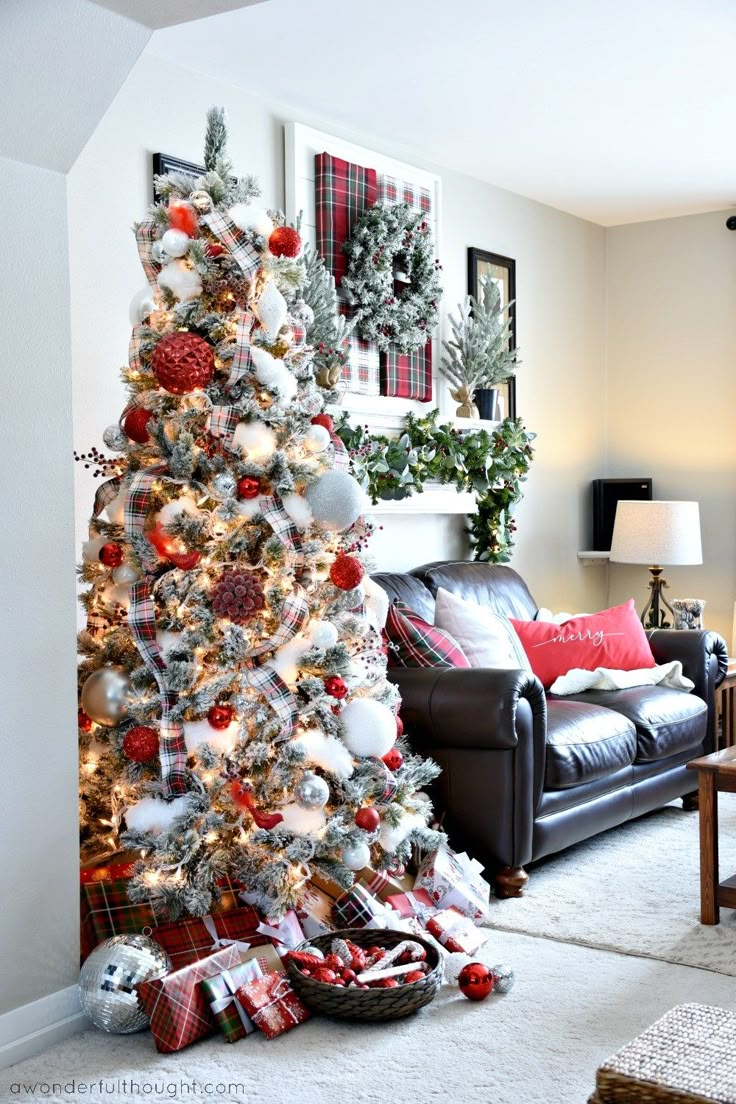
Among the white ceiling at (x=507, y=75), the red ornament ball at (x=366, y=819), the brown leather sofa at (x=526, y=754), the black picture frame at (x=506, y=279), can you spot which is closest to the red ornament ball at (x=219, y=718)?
the red ornament ball at (x=366, y=819)

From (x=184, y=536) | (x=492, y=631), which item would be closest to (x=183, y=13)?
(x=184, y=536)

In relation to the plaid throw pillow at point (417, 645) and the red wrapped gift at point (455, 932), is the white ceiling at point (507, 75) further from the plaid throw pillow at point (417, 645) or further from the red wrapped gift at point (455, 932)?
the red wrapped gift at point (455, 932)

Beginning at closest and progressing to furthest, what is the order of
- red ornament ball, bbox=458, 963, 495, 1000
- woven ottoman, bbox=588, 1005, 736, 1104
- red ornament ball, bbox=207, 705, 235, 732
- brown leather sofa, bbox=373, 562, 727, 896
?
1. woven ottoman, bbox=588, 1005, 736, 1104
2. red ornament ball, bbox=458, 963, 495, 1000
3. red ornament ball, bbox=207, 705, 235, 732
4. brown leather sofa, bbox=373, 562, 727, 896

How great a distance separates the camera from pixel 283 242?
3176 mm

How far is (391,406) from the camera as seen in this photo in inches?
194

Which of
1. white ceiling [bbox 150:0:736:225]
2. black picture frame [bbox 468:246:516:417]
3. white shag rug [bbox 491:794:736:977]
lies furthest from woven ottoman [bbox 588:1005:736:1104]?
black picture frame [bbox 468:246:516:417]

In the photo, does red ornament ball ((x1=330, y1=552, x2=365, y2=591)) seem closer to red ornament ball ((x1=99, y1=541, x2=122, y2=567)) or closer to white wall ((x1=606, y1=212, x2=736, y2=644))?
red ornament ball ((x1=99, y1=541, x2=122, y2=567))

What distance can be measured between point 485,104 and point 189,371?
2.17 metres

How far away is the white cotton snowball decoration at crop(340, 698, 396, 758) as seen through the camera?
315 cm

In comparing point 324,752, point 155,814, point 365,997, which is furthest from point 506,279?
point 365,997

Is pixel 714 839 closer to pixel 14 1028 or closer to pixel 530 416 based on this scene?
pixel 14 1028

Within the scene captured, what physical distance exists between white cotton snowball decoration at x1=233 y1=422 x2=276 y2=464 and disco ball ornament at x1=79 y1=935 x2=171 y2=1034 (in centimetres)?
121

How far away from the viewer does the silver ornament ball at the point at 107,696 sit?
3.12 m

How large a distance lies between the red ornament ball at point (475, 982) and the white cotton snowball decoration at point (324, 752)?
0.57 meters
